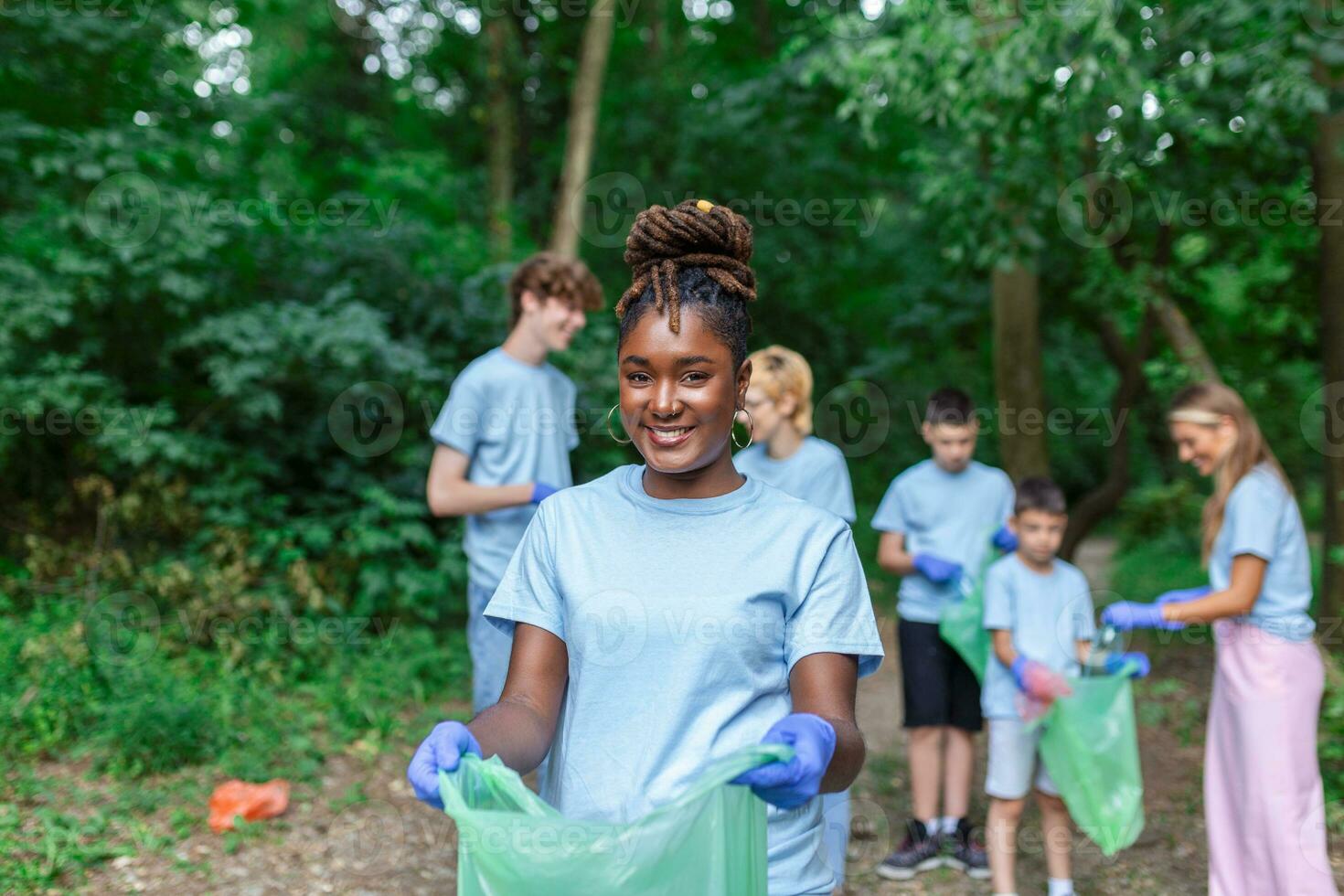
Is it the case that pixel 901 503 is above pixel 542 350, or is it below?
below

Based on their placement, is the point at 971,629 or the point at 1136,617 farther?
the point at 971,629

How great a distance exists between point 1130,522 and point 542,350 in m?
13.1

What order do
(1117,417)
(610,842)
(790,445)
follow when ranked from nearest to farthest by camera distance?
(610,842) → (790,445) → (1117,417)

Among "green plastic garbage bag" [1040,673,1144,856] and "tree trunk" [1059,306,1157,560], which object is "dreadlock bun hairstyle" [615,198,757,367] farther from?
"tree trunk" [1059,306,1157,560]

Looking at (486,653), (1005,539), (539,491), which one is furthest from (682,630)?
(1005,539)

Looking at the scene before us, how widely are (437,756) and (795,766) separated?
19.1 inches

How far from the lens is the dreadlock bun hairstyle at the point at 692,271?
1723 millimetres

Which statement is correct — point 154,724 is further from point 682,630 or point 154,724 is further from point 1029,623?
point 682,630

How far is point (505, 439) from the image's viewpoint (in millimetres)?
3574

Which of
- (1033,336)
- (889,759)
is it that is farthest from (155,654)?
(1033,336)

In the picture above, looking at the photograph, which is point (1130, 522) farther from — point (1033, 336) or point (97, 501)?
point (97, 501)

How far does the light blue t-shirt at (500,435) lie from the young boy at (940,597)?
142 cm

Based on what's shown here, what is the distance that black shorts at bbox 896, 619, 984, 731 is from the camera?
14.1 feet

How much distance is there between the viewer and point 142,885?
3.83 m
